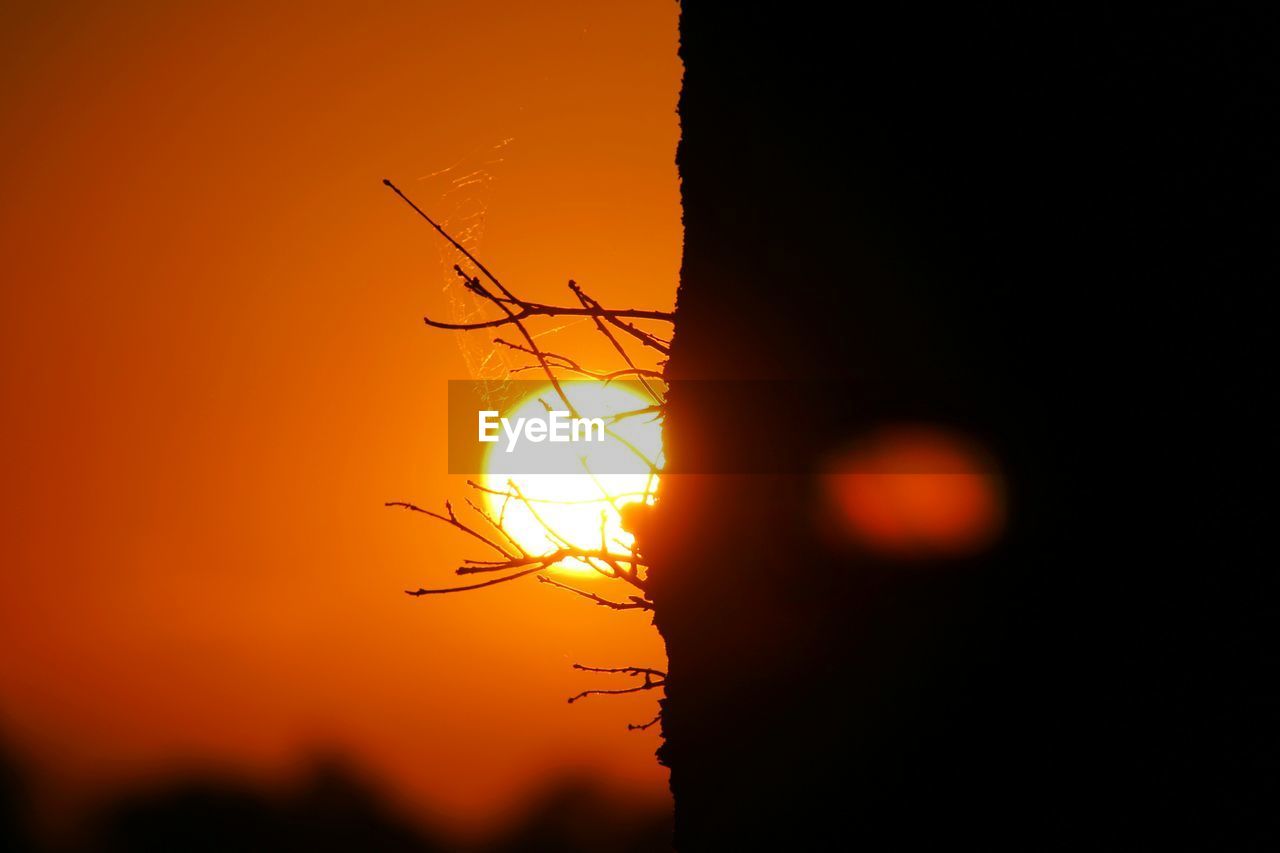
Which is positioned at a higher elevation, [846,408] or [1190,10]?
[1190,10]

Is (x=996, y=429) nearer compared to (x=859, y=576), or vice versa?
(x=996, y=429)

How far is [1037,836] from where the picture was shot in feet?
3.39

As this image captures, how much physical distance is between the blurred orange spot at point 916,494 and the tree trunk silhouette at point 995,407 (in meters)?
0.03

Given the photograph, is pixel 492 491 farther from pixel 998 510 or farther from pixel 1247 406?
pixel 1247 406

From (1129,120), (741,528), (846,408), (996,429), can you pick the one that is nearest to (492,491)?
(741,528)

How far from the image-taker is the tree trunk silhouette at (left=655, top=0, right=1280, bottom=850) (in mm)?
880

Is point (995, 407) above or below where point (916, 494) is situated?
above

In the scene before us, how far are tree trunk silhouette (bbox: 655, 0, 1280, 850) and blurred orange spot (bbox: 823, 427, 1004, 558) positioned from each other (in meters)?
0.03

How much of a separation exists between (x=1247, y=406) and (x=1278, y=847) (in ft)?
1.31

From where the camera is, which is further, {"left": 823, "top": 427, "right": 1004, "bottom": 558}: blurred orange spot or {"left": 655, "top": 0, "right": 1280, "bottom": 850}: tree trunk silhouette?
{"left": 823, "top": 427, "right": 1004, "bottom": 558}: blurred orange spot

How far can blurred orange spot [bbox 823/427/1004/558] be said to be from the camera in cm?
111

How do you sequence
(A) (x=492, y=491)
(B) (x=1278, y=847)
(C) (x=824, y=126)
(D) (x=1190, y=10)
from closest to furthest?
(B) (x=1278, y=847), (D) (x=1190, y=10), (C) (x=824, y=126), (A) (x=492, y=491)

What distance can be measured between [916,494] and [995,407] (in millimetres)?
159

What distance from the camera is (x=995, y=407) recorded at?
1.10 m
